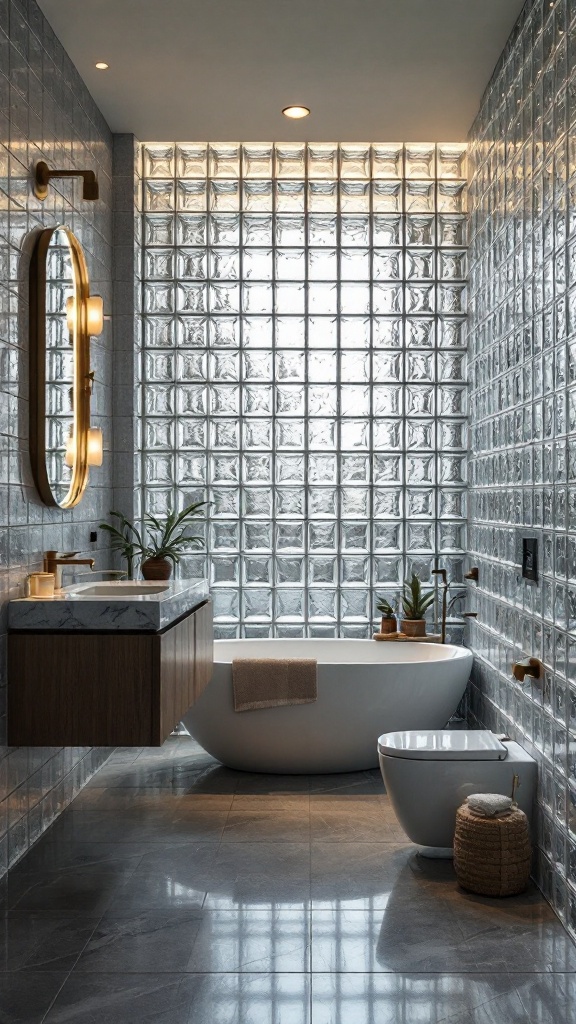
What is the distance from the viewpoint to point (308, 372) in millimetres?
5211

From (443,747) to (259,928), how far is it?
91cm

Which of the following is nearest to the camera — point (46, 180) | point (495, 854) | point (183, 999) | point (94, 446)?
point (183, 999)

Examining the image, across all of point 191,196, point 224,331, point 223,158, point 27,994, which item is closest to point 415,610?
point 224,331

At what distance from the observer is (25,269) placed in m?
Result: 3.48

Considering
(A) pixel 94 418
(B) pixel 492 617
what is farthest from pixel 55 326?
(B) pixel 492 617

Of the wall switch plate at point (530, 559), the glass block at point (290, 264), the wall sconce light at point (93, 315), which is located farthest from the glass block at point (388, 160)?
the wall switch plate at point (530, 559)

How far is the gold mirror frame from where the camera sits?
11.6 ft

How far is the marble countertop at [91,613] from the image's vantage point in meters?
3.19

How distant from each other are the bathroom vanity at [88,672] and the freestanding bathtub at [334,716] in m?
1.07

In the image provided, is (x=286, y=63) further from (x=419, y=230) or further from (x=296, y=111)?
(x=419, y=230)

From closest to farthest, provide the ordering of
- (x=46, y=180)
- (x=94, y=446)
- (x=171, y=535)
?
1. (x=46, y=180)
2. (x=94, y=446)
3. (x=171, y=535)

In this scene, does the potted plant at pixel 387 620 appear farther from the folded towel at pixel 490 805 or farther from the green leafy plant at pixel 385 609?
the folded towel at pixel 490 805

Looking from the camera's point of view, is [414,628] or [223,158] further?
[223,158]

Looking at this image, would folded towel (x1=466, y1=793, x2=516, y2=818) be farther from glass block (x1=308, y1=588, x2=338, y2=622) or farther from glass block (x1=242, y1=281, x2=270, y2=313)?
glass block (x1=242, y1=281, x2=270, y2=313)
